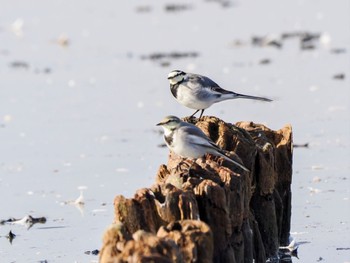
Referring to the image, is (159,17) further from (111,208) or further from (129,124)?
(111,208)

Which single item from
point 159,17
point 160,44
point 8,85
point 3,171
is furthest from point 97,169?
point 159,17

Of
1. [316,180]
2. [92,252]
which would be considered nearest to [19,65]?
[316,180]

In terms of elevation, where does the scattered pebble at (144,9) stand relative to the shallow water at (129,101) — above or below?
above

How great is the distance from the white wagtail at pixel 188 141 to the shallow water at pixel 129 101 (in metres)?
1.60

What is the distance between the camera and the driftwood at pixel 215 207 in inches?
276

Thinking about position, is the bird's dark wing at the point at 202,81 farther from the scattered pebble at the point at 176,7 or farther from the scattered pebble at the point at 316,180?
the scattered pebble at the point at 176,7

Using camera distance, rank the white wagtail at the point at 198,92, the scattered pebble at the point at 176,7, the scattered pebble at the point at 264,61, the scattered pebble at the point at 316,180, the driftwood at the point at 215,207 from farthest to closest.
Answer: the scattered pebble at the point at 176,7, the scattered pebble at the point at 264,61, the scattered pebble at the point at 316,180, the white wagtail at the point at 198,92, the driftwood at the point at 215,207

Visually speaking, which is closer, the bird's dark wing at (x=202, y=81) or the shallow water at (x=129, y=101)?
the bird's dark wing at (x=202, y=81)

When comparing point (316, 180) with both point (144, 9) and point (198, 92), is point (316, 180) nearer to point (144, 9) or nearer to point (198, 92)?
point (198, 92)

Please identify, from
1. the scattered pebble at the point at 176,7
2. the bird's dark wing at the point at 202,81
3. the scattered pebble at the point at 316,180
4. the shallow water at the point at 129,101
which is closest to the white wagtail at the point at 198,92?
the bird's dark wing at the point at 202,81

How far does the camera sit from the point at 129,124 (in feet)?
56.0

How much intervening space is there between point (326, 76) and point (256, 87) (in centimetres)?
169

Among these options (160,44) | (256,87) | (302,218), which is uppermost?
(160,44)

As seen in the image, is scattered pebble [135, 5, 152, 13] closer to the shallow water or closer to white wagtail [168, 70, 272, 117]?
the shallow water
